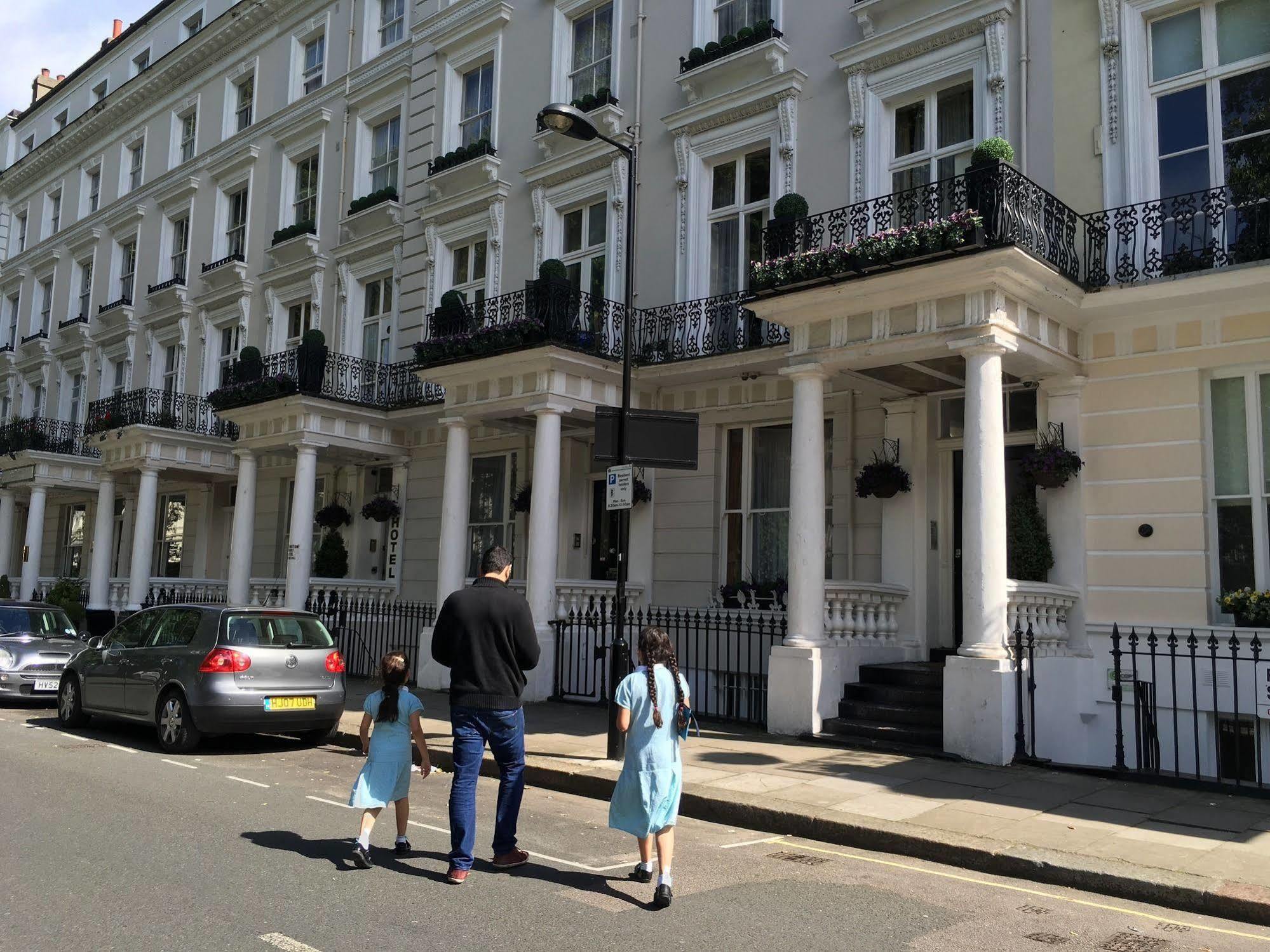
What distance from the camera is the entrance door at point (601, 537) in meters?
17.1

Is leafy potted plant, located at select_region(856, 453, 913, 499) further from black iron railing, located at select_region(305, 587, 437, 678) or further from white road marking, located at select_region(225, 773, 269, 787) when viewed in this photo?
white road marking, located at select_region(225, 773, 269, 787)

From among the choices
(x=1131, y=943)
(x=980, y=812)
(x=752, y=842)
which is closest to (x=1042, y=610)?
(x=980, y=812)

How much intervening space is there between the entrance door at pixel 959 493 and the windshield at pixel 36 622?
12.5 metres

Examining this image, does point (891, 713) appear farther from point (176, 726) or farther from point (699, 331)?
point (176, 726)

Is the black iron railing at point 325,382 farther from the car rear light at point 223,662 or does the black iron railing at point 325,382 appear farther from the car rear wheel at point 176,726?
the car rear wheel at point 176,726

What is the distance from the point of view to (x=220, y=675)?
10617mm

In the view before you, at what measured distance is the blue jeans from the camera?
598cm

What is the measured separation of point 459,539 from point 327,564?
5563 millimetres

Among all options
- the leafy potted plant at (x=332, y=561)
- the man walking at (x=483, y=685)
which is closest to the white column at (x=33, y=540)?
the leafy potted plant at (x=332, y=561)

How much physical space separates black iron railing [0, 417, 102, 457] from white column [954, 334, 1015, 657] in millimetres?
23779

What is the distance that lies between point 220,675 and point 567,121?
6.53m

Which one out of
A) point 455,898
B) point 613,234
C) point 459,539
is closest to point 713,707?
point 459,539

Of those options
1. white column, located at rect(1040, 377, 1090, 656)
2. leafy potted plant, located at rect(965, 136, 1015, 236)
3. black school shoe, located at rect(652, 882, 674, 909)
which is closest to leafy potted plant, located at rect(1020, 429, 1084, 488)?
white column, located at rect(1040, 377, 1090, 656)

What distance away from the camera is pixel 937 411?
13695mm
